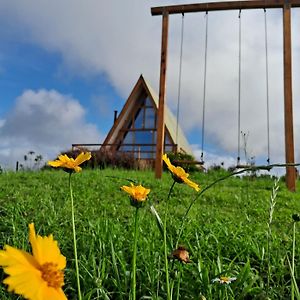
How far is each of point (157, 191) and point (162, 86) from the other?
2.28m

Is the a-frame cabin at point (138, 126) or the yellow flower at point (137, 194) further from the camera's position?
the a-frame cabin at point (138, 126)

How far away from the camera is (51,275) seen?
1.31ft

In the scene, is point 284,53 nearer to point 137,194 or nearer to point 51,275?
point 137,194

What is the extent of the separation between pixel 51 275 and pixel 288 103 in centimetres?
636

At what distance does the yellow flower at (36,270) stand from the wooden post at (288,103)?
621 centimetres

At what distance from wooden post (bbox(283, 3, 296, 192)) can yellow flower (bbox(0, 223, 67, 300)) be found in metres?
6.21

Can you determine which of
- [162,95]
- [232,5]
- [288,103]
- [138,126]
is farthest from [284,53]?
[138,126]

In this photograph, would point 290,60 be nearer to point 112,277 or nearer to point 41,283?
point 112,277

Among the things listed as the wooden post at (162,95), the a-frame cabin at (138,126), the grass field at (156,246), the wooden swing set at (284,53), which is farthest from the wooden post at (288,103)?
the a-frame cabin at (138,126)

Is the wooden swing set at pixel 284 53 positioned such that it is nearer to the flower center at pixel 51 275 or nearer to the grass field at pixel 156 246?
the grass field at pixel 156 246

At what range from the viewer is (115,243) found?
2205 mm

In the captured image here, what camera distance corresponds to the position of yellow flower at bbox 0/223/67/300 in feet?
1.14

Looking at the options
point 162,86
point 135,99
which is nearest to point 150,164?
point 135,99

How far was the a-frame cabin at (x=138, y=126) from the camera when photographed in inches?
634
